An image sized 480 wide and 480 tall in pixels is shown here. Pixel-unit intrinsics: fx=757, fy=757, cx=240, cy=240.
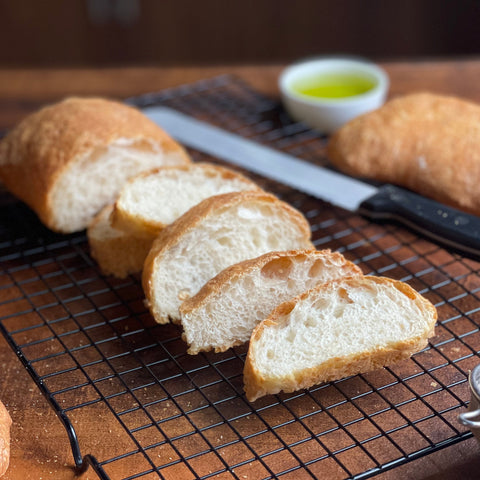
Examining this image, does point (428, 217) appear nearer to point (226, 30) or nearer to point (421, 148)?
point (421, 148)

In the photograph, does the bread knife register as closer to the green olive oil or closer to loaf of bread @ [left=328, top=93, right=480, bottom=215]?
loaf of bread @ [left=328, top=93, right=480, bottom=215]

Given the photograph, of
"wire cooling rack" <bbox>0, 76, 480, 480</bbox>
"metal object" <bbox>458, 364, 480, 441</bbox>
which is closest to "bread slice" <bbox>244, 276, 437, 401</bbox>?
"wire cooling rack" <bbox>0, 76, 480, 480</bbox>

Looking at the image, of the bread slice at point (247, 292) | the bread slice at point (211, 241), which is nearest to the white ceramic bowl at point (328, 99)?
the bread slice at point (211, 241)

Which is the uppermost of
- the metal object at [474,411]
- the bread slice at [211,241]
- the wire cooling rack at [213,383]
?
the bread slice at [211,241]

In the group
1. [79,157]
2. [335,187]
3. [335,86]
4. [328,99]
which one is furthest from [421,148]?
[79,157]

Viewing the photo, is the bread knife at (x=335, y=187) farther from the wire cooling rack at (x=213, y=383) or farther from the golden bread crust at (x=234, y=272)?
the golden bread crust at (x=234, y=272)

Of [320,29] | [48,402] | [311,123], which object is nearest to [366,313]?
[48,402]
